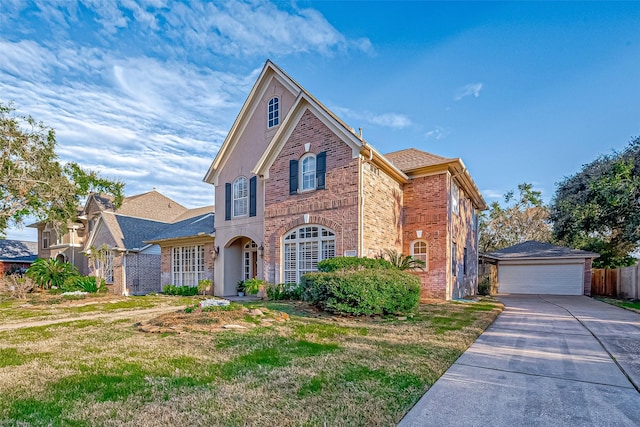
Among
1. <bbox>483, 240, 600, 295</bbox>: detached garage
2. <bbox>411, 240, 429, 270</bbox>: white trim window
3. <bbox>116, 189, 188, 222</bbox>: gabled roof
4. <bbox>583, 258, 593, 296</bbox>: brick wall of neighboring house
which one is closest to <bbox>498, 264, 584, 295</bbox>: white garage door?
<bbox>483, 240, 600, 295</bbox>: detached garage

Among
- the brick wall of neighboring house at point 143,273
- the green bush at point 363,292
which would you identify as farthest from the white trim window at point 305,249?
the brick wall of neighboring house at point 143,273

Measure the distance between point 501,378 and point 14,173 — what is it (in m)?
23.0

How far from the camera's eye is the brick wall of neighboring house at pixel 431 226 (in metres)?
13.6

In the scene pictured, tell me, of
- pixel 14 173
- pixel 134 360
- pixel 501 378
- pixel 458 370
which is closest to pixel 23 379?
pixel 134 360

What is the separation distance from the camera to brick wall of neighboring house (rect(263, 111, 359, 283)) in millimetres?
11938

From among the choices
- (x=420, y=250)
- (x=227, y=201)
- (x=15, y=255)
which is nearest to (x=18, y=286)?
(x=227, y=201)

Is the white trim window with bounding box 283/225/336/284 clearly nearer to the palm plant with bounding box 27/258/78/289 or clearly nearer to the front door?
the front door

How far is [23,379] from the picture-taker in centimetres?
429

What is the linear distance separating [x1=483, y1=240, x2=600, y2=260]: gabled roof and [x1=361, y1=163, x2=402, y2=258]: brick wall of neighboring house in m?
10.6

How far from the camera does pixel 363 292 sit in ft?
28.1

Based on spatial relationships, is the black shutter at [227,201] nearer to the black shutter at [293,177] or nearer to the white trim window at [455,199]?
the black shutter at [293,177]

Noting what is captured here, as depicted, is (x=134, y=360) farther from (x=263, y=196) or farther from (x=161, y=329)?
(x=263, y=196)

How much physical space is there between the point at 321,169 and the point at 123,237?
14401 millimetres

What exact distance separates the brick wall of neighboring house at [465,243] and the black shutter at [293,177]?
689cm
